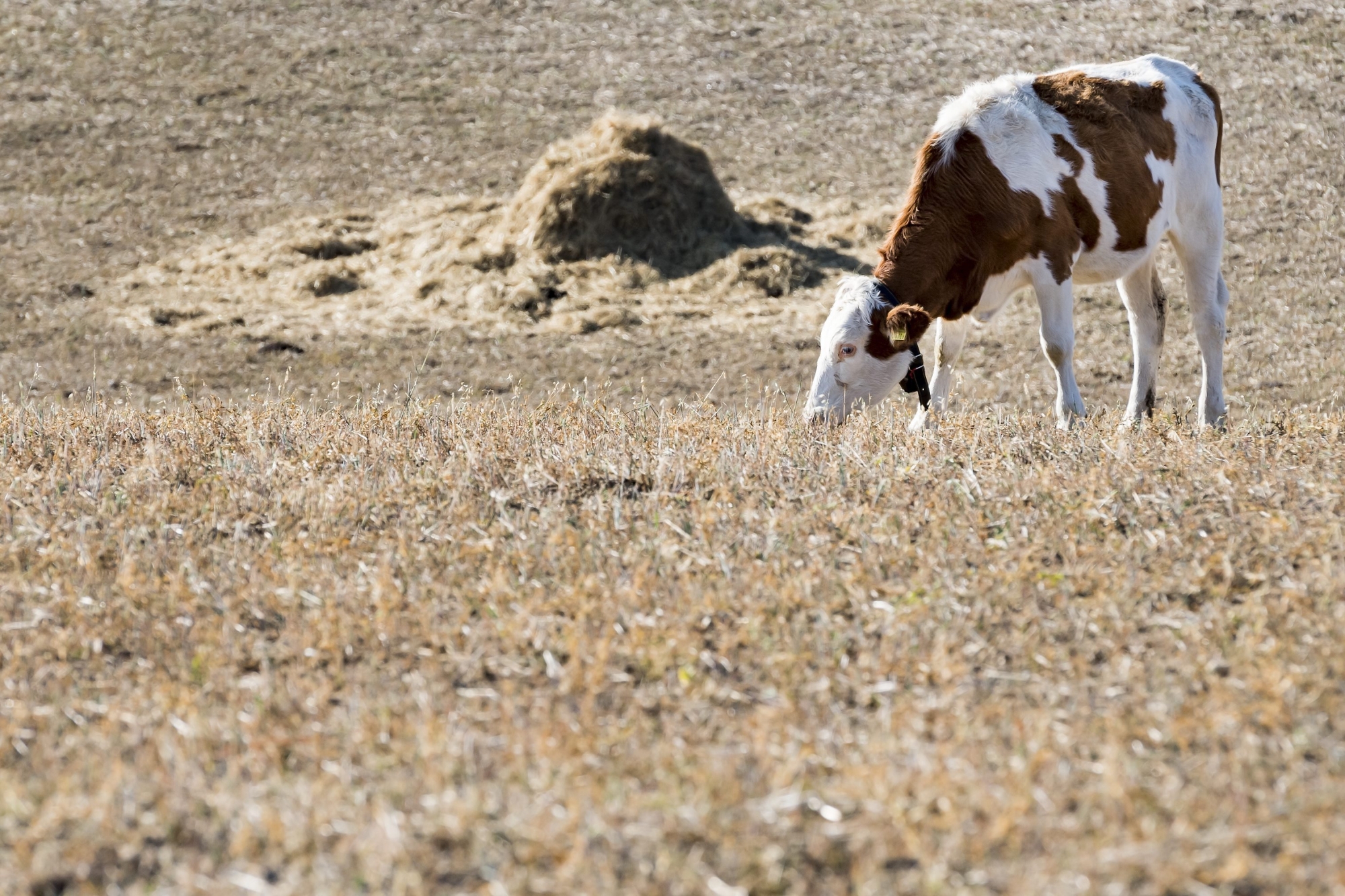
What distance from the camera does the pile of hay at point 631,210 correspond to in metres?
16.2

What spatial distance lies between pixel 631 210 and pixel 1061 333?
9.48 metres

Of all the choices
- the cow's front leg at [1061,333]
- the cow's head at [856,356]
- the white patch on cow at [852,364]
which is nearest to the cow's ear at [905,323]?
the cow's head at [856,356]

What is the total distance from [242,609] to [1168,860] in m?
2.91

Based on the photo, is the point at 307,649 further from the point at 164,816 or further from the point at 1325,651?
the point at 1325,651

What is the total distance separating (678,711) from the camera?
3482 mm

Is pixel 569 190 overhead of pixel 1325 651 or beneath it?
beneath

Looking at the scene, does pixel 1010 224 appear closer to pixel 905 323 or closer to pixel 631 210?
pixel 905 323

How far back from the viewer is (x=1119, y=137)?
7.90 metres

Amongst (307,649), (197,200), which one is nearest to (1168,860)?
(307,649)

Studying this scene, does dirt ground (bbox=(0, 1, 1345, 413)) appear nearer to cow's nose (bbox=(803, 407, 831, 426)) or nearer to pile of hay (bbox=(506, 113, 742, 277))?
pile of hay (bbox=(506, 113, 742, 277))

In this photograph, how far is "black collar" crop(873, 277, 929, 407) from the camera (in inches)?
295

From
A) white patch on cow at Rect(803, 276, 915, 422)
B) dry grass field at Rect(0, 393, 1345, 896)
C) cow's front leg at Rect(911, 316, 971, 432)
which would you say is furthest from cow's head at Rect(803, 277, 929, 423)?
dry grass field at Rect(0, 393, 1345, 896)

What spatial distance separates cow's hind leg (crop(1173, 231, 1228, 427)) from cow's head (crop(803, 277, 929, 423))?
8.33 ft

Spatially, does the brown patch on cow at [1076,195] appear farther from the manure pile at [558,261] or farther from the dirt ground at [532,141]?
the manure pile at [558,261]
